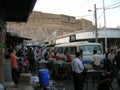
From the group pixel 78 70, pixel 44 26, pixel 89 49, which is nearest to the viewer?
pixel 78 70

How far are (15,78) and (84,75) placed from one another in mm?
2964

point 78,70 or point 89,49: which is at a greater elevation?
point 89,49

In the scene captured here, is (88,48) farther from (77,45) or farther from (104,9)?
(104,9)

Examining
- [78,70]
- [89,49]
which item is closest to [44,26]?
[89,49]

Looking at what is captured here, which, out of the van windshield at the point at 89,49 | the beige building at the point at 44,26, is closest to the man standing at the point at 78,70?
the van windshield at the point at 89,49

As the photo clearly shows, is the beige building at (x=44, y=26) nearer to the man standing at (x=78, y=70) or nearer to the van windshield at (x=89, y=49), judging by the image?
the van windshield at (x=89, y=49)

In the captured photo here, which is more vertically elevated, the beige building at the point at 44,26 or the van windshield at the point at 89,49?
the beige building at the point at 44,26

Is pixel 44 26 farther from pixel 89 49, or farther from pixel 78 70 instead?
pixel 78 70

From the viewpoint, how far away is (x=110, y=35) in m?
57.3

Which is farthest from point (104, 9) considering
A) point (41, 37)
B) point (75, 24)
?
point (75, 24)

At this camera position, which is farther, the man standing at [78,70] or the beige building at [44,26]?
the beige building at [44,26]

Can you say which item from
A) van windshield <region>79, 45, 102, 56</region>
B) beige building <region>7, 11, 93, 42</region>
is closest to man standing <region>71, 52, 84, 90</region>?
van windshield <region>79, 45, 102, 56</region>

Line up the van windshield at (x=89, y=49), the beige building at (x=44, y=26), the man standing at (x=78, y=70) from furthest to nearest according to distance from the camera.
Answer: the beige building at (x=44, y=26) → the van windshield at (x=89, y=49) → the man standing at (x=78, y=70)

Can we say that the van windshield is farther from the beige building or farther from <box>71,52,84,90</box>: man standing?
the beige building
